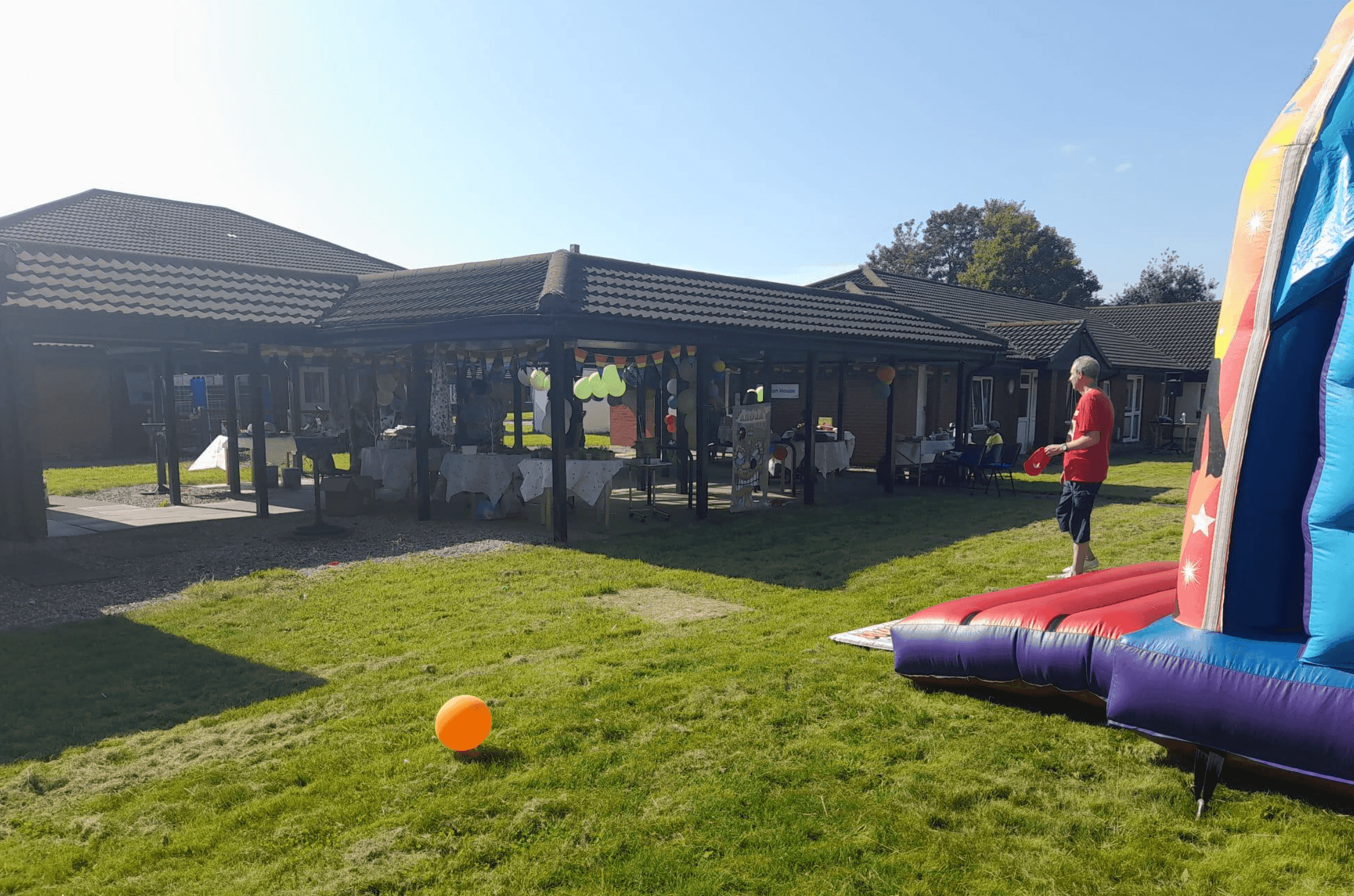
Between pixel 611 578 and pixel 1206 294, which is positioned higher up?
pixel 1206 294

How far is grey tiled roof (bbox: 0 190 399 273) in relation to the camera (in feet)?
55.8

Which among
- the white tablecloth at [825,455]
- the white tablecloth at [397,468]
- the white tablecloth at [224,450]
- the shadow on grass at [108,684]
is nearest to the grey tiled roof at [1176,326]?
the white tablecloth at [825,455]

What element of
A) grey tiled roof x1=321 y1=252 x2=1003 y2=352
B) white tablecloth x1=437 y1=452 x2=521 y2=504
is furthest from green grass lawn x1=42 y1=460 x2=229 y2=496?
white tablecloth x1=437 y1=452 x2=521 y2=504

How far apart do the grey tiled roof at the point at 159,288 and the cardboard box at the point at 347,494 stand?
88.2 inches

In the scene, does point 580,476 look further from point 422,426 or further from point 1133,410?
point 1133,410

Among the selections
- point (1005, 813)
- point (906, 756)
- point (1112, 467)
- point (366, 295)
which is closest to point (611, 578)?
point (906, 756)

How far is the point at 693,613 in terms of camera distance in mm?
6488

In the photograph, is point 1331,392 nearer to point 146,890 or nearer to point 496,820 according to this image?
point 496,820

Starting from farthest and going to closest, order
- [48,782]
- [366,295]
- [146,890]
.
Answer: [366,295], [48,782], [146,890]

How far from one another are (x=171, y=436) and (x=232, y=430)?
85cm

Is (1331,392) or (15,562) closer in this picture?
(1331,392)

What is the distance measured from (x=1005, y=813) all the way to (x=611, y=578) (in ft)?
15.4

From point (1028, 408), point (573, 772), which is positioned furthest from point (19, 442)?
point (1028, 408)

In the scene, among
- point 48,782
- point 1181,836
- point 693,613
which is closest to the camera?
point 1181,836
